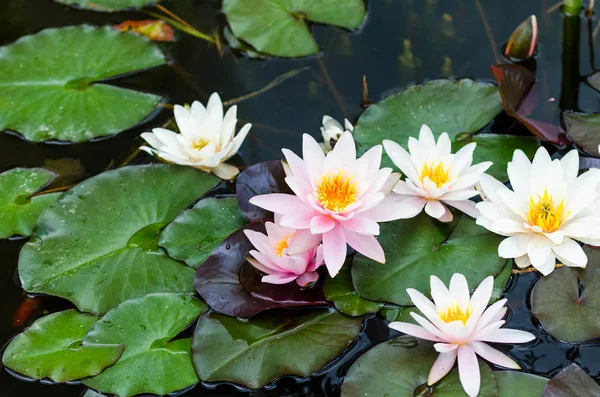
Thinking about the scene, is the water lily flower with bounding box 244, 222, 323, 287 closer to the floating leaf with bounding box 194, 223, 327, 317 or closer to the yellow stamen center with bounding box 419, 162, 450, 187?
the floating leaf with bounding box 194, 223, 327, 317

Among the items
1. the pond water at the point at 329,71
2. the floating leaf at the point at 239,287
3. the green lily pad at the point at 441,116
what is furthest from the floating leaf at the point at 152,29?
the floating leaf at the point at 239,287

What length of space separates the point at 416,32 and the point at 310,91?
Result: 610 mm

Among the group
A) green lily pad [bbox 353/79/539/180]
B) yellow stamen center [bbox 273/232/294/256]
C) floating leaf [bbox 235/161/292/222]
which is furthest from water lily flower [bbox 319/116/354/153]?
yellow stamen center [bbox 273/232/294/256]

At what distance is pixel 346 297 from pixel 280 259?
24cm

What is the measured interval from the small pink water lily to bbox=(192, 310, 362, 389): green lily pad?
0.77 feet

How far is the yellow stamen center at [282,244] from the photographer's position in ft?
6.29

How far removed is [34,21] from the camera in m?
3.17

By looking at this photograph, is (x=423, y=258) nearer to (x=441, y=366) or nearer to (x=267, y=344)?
(x=441, y=366)

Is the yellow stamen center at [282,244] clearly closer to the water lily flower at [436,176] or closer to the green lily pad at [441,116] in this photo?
the water lily flower at [436,176]

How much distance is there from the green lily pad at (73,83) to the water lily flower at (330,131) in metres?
0.85

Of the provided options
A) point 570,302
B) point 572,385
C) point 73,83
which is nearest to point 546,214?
point 570,302

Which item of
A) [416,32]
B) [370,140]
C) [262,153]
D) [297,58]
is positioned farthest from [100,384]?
[416,32]

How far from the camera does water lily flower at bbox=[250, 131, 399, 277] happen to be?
179 cm

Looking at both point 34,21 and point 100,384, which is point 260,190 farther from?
point 34,21
